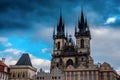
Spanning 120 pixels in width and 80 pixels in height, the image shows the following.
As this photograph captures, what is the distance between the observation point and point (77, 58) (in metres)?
108

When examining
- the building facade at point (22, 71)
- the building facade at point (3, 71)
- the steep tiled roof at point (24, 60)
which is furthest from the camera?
the steep tiled roof at point (24, 60)

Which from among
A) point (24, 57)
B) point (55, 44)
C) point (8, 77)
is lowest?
point (8, 77)

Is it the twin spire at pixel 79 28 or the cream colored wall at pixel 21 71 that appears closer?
the cream colored wall at pixel 21 71

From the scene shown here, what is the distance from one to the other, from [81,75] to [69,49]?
18.4 meters

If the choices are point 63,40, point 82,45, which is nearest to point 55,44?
point 63,40

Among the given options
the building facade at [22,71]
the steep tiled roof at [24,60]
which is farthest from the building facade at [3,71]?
the steep tiled roof at [24,60]

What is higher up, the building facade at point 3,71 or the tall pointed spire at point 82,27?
the tall pointed spire at point 82,27

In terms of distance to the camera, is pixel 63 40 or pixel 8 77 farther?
pixel 63 40

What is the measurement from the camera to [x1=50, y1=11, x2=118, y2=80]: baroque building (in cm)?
9456

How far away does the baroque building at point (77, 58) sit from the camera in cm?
9456

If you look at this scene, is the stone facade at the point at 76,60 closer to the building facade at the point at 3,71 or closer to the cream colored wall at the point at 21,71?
the cream colored wall at the point at 21,71

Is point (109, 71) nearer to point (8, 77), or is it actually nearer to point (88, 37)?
point (88, 37)

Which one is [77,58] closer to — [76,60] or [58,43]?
[76,60]

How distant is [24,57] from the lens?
105m
